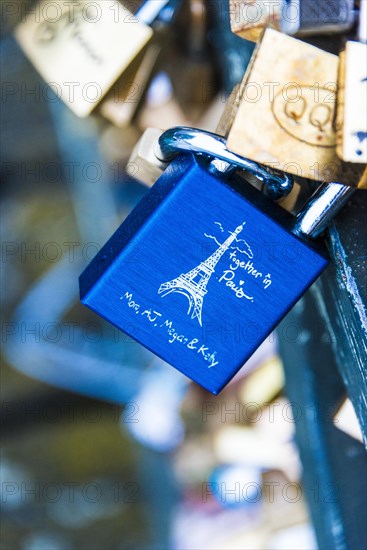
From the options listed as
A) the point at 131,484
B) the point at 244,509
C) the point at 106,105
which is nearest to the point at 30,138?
the point at 106,105

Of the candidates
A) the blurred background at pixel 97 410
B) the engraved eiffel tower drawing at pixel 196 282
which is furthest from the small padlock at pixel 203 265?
the blurred background at pixel 97 410

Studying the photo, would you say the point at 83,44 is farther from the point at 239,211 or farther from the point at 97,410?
the point at 97,410

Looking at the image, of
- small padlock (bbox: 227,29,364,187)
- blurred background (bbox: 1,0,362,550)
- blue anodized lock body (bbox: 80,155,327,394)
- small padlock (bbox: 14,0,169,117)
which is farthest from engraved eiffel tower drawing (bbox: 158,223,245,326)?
blurred background (bbox: 1,0,362,550)

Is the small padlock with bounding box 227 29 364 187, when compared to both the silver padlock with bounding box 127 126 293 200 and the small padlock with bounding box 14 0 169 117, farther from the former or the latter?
the small padlock with bounding box 14 0 169 117

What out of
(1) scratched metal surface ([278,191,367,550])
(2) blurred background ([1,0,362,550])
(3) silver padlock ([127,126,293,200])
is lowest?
(2) blurred background ([1,0,362,550])

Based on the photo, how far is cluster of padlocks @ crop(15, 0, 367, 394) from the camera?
49 centimetres

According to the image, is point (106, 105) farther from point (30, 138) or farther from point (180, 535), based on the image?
point (180, 535)

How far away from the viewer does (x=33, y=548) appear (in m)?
1.49

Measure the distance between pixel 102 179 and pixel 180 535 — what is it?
812 millimetres

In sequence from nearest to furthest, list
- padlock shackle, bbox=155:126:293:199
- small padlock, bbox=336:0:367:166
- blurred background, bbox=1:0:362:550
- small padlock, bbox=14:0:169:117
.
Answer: small padlock, bbox=336:0:367:166
padlock shackle, bbox=155:126:293:199
small padlock, bbox=14:0:169:117
blurred background, bbox=1:0:362:550

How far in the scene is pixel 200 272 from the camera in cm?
60

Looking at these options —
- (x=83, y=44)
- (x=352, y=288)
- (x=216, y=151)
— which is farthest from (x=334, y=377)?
(x=83, y=44)

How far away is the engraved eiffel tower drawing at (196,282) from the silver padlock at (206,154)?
2.2 inches

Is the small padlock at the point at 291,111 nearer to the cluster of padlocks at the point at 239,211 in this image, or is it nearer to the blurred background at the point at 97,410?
the cluster of padlocks at the point at 239,211
